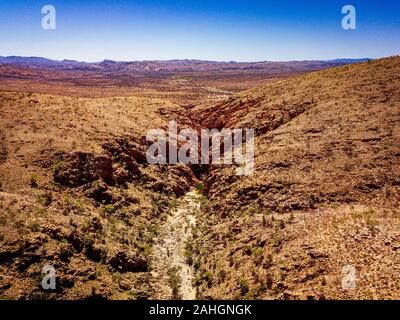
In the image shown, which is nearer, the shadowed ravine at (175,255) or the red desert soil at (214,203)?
the red desert soil at (214,203)

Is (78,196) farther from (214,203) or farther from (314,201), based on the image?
(314,201)

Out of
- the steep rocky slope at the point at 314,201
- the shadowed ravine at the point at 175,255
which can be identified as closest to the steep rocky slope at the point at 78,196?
the shadowed ravine at the point at 175,255

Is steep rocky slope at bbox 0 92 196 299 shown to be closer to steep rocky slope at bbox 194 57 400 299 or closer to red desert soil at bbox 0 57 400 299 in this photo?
red desert soil at bbox 0 57 400 299

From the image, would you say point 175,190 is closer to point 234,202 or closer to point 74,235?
point 234,202

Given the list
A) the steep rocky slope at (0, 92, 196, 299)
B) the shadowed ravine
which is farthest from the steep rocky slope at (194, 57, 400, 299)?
the steep rocky slope at (0, 92, 196, 299)

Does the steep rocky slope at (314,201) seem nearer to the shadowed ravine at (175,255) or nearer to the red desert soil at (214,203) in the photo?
the red desert soil at (214,203)

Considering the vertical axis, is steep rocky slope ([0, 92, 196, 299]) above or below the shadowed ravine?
above

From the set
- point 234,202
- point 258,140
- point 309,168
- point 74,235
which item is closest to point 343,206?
point 309,168

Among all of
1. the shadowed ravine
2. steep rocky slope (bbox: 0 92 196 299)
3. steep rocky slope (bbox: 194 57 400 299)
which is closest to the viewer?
steep rocky slope (bbox: 194 57 400 299)
